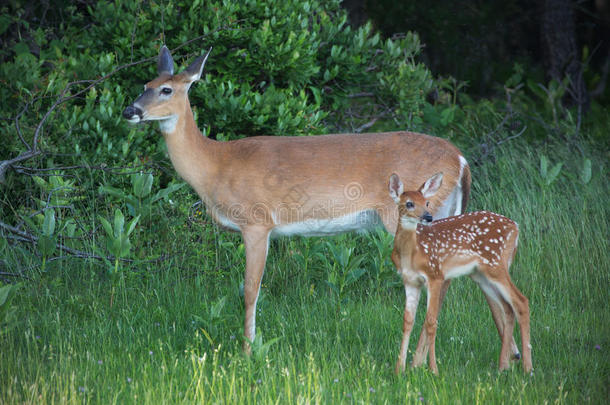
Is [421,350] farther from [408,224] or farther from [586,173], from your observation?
[586,173]

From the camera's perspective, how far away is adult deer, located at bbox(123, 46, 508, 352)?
5.89 m

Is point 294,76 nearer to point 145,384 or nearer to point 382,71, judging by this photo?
point 382,71

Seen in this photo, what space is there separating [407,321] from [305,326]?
108 centimetres

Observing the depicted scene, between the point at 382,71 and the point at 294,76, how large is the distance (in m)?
1.29

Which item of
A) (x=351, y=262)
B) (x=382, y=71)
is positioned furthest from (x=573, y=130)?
(x=351, y=262)

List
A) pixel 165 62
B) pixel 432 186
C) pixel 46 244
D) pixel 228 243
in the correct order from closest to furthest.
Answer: pixel 432 186, pixel 46 244, pixel 165 62, pixel 228 243

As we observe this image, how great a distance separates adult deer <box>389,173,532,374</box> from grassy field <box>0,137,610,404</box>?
26 cm

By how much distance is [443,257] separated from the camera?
15.6ft

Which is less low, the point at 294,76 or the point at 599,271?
the point at 294,76

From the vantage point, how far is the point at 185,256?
6.92 metres

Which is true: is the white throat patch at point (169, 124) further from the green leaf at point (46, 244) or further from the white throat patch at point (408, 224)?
the white throat patch at point (408, 224)

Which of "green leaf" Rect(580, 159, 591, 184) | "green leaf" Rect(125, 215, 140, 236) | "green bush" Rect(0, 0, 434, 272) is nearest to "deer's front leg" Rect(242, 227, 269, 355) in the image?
"green leaf" Rect(125, 215, 140, 236)

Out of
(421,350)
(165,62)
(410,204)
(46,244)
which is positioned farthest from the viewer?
(165,62)

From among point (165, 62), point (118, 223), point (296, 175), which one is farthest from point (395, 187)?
point (165, 62)
